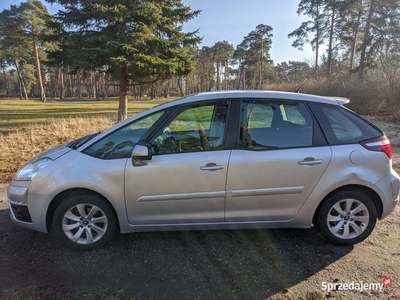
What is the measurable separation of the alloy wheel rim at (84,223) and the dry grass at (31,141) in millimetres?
3640

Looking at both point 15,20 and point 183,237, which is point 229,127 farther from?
point 15,20

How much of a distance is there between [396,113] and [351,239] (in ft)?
52.3

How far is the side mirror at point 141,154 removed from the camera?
263cm

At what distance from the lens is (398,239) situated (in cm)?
306

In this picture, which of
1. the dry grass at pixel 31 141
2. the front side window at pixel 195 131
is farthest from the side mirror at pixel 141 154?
the dry grass at pixel 31 141

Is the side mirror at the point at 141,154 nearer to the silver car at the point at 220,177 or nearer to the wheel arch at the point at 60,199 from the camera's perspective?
the silver car at the point at 220,177

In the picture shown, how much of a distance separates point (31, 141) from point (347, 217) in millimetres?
9459

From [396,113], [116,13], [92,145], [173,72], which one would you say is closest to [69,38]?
[116,13]

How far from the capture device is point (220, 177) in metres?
2.71

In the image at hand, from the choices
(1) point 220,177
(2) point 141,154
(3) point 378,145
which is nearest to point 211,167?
(1) point 220,177

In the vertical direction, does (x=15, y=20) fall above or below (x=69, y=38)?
above

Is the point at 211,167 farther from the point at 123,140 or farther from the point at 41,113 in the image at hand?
the point at 41,113

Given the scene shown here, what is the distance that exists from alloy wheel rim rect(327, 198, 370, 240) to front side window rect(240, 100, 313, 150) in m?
0.83

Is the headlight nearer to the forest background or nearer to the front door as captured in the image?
the front door
